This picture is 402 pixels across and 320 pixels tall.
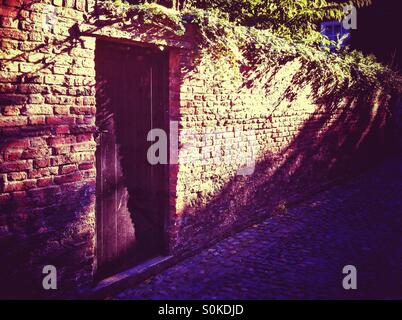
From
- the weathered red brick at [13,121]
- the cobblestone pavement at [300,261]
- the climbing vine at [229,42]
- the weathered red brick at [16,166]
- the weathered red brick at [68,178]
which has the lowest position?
the cobblestone pavement at [300,261]

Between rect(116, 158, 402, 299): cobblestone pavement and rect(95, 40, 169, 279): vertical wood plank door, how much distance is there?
447mm

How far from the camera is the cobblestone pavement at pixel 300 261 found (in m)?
4.23

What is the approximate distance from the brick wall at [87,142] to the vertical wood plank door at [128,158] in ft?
0.55

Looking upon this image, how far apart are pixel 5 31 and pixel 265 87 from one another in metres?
4.34

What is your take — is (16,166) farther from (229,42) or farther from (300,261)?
(300,261)

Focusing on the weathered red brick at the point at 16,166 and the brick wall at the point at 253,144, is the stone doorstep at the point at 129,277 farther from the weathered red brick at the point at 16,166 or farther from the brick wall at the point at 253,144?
the weathered red brick at the point at 16,166

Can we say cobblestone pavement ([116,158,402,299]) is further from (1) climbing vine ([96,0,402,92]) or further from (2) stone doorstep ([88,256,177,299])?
(1) climbing vine ([96,0,402,92])

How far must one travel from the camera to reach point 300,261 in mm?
5066

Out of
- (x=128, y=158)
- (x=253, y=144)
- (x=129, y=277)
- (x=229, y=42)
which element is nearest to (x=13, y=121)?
(x=128, y=158)

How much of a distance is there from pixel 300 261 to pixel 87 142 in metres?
3.06

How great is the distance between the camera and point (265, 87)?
6.57 meters

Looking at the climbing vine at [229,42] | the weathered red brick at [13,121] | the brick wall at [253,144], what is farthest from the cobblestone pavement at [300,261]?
the climbing vine at [229,42]

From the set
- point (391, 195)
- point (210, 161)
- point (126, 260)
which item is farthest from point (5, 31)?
point (391, 195)
